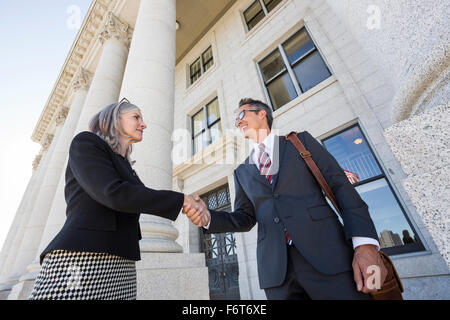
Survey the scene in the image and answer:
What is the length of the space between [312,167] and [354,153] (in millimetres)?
4472

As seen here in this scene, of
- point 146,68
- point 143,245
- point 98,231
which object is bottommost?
point 98,231

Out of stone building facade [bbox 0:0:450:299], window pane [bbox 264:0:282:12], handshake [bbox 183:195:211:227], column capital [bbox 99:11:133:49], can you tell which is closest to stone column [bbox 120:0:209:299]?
stone building facade [bbox 0:0:450:299]

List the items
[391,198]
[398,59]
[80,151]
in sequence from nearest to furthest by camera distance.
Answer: [80,151], [398,59], [391,198]

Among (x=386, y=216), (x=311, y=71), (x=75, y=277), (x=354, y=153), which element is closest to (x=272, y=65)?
(x=311, y=71)

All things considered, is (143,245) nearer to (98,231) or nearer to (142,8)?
(98,231)

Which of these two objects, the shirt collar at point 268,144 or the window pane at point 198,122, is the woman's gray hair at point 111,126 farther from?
the window pane at point 198,122

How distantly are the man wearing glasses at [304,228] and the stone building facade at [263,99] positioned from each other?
1.28ft

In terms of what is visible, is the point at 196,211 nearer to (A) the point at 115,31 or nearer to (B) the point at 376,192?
(B) the point at 376,192

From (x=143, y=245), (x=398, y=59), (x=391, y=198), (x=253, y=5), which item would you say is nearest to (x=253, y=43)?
(x=253, y=5)

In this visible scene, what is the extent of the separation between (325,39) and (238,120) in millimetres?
5918

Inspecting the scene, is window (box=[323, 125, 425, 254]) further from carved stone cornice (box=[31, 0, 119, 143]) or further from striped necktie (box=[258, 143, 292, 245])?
carved stone cornice (box=[31, 0, 119, 143])

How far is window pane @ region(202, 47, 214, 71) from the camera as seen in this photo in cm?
1175

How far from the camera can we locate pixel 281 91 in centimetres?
770
